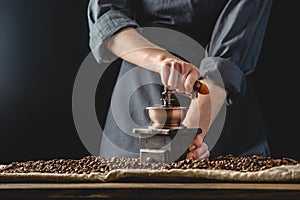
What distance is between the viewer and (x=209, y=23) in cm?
232

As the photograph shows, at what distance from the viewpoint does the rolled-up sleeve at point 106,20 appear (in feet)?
7.08

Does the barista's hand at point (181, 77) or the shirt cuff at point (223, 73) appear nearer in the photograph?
the barista's hand at point (181, 77)

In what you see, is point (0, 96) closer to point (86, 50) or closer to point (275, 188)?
point (86, 50)

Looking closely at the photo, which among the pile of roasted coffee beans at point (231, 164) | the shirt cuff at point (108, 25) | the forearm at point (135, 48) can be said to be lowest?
the pile of roasted coffee beans at point (231, 164)

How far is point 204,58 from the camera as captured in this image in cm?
219

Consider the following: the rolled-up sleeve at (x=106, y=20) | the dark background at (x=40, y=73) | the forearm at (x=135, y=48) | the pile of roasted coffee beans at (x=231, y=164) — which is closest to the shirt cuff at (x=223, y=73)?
the forearm at (x=135, y=48)

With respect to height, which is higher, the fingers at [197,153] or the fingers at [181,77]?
the fingers at [181,77]

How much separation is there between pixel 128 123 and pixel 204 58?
41cm

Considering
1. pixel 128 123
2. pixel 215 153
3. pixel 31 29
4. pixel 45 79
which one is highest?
pixel 31 29

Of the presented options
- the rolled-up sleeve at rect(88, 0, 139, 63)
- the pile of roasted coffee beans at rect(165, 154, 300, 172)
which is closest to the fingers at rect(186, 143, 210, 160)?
the pile of roasted coffee beans at rect(165, 154, 300, 172)

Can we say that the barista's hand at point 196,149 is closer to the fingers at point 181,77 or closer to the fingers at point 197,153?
the fingers at point 197,153
